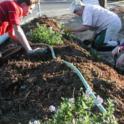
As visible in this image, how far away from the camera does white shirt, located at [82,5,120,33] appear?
1045 centimetres

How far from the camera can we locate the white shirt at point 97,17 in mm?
10445

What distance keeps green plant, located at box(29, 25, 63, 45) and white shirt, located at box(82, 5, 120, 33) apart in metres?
0.93

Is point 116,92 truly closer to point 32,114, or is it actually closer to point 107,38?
point 32,114

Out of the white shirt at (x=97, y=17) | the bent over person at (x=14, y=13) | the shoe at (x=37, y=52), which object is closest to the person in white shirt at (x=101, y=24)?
the white shirt at (x=97, y=17)

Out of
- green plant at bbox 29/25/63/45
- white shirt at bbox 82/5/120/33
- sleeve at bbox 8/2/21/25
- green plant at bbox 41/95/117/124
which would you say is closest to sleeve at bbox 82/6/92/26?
white shirt at bbox 82/5/120/33

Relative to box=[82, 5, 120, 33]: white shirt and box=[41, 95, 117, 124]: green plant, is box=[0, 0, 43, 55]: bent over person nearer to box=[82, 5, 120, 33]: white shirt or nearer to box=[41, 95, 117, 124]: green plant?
box=[82, 5, 120, 33]: white shirt

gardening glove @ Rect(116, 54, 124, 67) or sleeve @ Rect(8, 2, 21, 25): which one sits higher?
sleeve @ Rect(8, 2, 21, 25)

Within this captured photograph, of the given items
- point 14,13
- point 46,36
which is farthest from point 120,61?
point 14,13

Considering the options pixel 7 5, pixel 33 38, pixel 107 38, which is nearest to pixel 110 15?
pixel 107 38

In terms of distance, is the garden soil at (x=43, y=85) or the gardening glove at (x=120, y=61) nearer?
the garden soil at (x=43, y=85)

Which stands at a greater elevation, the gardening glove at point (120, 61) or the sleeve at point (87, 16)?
the gardening glove at point (120, 61)

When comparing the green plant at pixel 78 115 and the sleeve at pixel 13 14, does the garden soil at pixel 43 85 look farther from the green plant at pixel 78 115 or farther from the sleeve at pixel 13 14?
the green plant at pixel 78 115

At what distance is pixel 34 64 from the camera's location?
782 centimetres

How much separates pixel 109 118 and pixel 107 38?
19.6 ft
